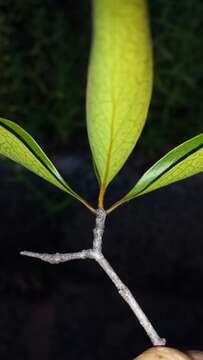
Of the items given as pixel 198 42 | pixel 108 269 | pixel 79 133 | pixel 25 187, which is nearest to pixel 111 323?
pixel 25 187

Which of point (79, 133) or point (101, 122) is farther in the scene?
point (79, 133)

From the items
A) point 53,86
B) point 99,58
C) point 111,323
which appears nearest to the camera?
point 99,58

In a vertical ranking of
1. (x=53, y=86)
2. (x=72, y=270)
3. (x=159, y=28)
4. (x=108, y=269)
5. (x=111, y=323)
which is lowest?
(x=111, y=323)

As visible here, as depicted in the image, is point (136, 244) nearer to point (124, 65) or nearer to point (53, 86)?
point (53, 86)

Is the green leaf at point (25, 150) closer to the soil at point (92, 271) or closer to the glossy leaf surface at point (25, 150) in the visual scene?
the glossy leaf surface at point (25, 150)

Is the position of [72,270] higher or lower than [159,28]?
lower

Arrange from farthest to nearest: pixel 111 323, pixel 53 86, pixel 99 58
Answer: pixel 53 86, pixel 111 323, pixel 99 58

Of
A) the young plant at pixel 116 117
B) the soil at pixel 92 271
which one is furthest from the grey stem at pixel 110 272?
the soil at pixel 92 271
